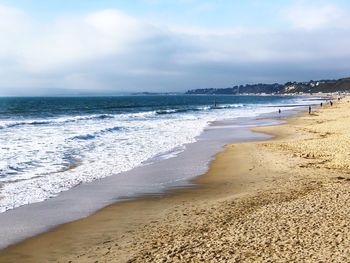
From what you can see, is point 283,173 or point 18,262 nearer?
point 18,262

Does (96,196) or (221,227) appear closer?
(221,227)

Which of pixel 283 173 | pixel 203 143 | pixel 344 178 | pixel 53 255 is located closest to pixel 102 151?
pixel 203 143

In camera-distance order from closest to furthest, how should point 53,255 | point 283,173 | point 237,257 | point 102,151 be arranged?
1. point 237,257
2. point 53,255
3. point 283,173
4. point 102,151

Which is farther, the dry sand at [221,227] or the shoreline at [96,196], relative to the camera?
the shoreline at [96,196]

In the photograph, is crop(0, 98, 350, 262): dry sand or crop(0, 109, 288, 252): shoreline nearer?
crop(0, 98, 350, 262): dry sand

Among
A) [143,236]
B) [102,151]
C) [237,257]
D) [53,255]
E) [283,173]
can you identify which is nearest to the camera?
[237,257]

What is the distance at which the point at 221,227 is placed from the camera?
336 inches

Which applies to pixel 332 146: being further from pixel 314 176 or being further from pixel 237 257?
pixel 237 257

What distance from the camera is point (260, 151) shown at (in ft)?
66.0

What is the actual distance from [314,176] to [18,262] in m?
9.53

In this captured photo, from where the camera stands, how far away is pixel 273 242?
7504 millimetres

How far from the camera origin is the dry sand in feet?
23.4

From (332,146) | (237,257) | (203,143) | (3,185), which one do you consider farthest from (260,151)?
(237,257)

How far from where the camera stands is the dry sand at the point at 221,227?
7133mm
